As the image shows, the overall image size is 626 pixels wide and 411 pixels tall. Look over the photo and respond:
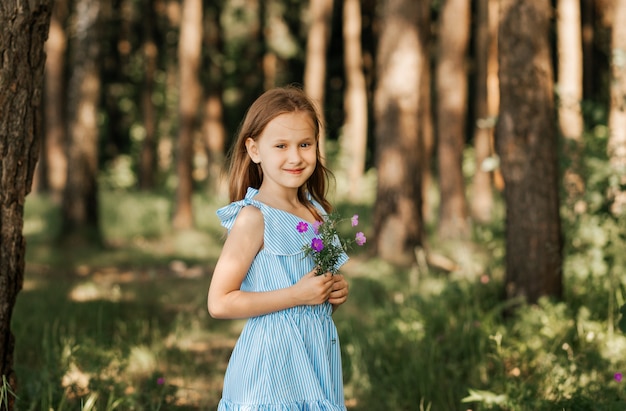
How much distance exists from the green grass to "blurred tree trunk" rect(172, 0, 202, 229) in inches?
240

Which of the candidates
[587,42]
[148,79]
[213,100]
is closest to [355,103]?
[213,100]

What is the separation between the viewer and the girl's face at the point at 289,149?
3055 millimetres

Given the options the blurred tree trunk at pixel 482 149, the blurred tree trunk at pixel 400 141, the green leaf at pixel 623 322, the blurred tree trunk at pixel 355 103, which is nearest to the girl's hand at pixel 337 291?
the green leaf at pixel 623 322

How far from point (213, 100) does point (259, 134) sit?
70.6 feet

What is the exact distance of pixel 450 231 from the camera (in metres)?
14.5

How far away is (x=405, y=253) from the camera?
408 inches

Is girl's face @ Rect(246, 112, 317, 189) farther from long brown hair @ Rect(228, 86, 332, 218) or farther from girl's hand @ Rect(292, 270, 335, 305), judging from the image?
girl's hand @ Rect(292, 270, 335, 305)

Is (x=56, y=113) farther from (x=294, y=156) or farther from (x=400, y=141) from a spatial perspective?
(x=294, y=156)

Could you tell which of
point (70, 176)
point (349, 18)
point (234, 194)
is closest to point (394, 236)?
point (70, 176)

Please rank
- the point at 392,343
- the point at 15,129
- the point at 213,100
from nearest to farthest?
the point at 15,129 → the point at 392,343 → the point at 213,100

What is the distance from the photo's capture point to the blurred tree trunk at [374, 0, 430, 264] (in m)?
10.4

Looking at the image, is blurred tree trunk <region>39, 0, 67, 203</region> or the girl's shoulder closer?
the girl's shoulder

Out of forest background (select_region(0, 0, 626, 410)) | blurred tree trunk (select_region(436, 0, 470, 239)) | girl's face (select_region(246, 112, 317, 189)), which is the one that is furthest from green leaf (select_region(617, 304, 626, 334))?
blurred tree trunk (select_region(436, 0, 470, 239))

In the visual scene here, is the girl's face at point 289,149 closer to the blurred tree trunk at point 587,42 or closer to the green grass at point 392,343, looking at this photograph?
the green grass at point 392,343
